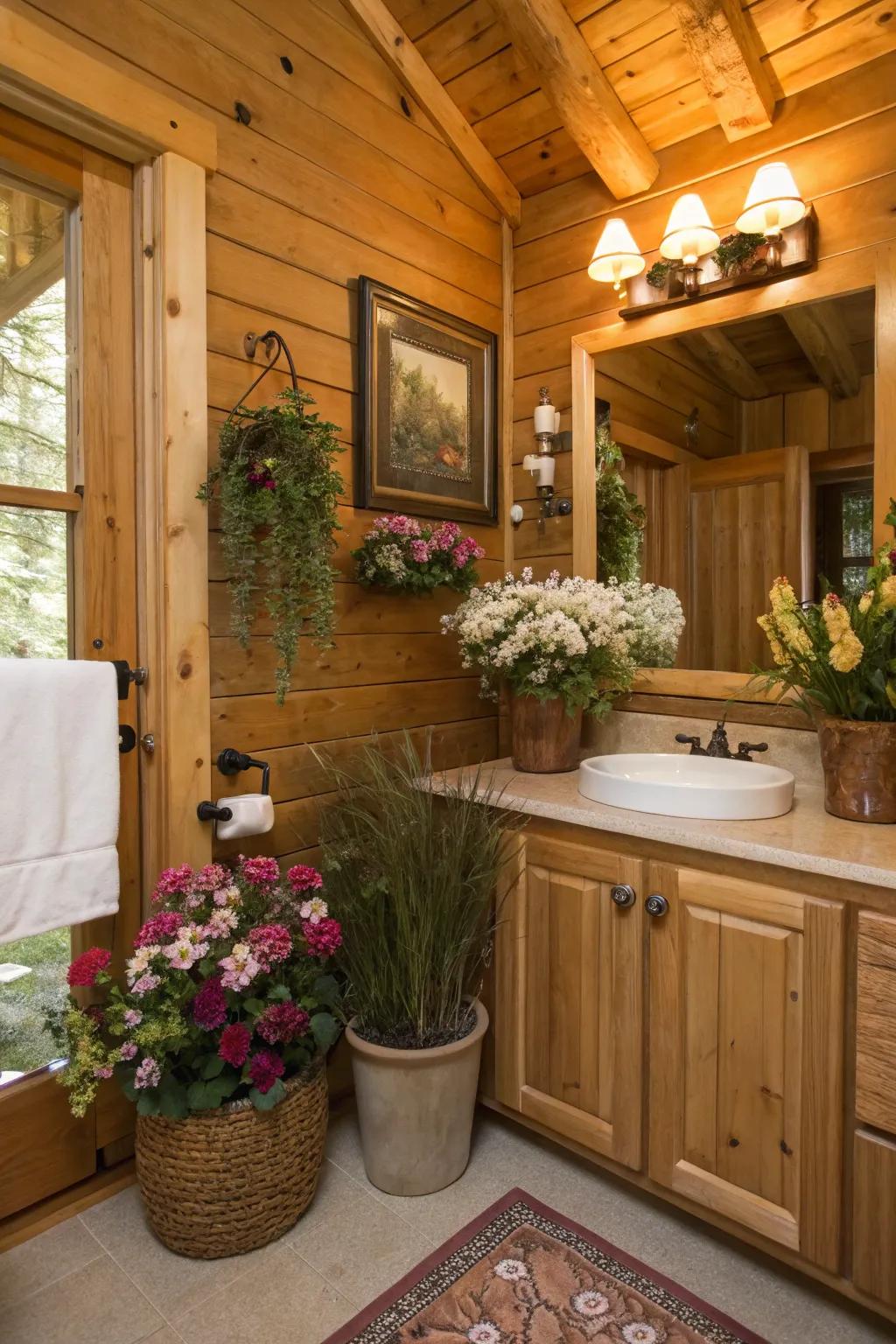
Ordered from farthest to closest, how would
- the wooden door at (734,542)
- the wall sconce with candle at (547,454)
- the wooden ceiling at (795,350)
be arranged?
the wall sconce with candle at (547,454), the wooden door at (734,542), the wooden ceiling at (795,350)

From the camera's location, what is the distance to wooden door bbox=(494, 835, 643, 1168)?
1.75m

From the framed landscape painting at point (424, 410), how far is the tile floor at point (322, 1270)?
65.1 inches

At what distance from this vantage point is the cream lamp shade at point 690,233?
2.08m

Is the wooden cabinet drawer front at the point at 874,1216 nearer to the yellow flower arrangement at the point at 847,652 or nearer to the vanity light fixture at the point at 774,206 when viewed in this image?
the yellow flower arrangement at the point at 847,652

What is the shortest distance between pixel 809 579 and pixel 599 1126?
4.41 ft

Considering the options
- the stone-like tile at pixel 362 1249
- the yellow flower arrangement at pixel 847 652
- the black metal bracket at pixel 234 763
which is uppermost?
the yellow flower arrangement at pixel 847 652

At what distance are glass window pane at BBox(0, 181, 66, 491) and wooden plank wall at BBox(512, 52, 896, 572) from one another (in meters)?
1.38

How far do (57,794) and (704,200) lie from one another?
7.02 feet

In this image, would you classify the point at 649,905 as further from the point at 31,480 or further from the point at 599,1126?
the point at 31,480

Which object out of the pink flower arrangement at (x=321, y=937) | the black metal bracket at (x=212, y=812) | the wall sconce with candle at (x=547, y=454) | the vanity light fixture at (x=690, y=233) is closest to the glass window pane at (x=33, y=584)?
the black metal bracket at (x=212, y=812)

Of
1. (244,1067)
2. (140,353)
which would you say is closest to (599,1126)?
(244,1067)

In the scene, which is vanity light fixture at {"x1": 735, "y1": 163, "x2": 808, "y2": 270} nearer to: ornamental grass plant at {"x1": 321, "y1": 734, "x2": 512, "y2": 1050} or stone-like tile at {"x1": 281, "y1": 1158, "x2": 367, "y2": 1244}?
ornamental grass plant at {"x1": 321, "y1": 734, "x2": 512, "y2": 1050}

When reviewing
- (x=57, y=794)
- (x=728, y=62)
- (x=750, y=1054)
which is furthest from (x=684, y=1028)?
(x=728, y=62)

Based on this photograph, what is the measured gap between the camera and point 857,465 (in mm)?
1960
